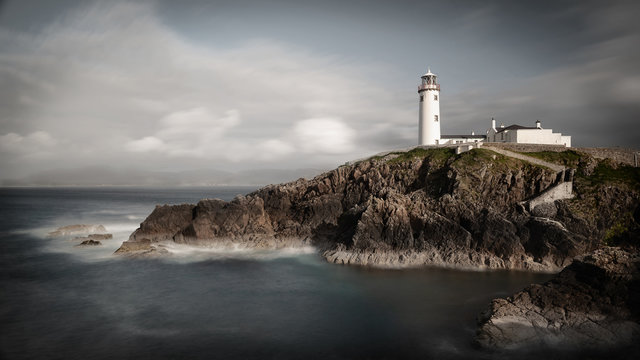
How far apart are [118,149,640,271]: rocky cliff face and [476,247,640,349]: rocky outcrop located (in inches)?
550

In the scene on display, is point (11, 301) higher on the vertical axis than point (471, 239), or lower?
lower

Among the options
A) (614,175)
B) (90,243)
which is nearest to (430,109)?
(614,175)

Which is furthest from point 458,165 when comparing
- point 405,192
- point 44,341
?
point 44,341

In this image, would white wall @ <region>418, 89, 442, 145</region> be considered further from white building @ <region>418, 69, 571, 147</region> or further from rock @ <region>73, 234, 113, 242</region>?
rock @ <region>73, 234, 113, 242</region>

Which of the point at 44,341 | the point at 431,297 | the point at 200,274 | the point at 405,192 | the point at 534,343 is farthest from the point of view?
the point at 405,192

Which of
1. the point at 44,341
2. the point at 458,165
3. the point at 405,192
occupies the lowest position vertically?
the point at 44,341

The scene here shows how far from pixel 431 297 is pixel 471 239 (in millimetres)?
12516

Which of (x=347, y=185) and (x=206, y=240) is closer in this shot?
(x=206, y=240)

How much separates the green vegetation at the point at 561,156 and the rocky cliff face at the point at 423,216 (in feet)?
2.85

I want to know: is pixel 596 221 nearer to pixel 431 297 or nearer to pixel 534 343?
pixel 431 297

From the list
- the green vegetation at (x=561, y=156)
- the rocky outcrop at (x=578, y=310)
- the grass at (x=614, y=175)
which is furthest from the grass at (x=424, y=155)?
the rocky outcrop at (x=578, y=310)

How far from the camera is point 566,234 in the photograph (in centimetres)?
3722

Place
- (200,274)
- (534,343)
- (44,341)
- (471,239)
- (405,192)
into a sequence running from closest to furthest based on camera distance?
(534,343)
(44,341)
(200,274)
(471,239)
(405,192)

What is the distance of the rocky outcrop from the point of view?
66.9ft
